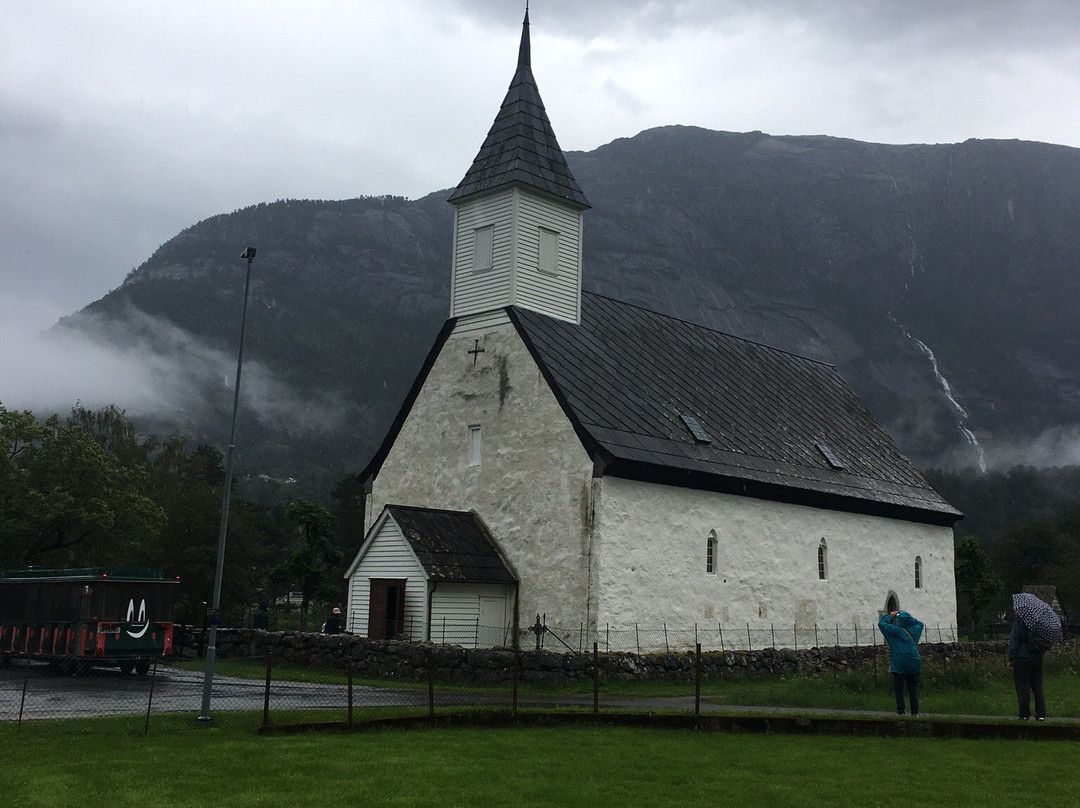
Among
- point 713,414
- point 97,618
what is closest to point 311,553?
point 713,414

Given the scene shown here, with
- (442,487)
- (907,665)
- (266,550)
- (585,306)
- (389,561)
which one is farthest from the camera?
(266,550)

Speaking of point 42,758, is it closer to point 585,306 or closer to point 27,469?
point 585,306

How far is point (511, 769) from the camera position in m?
12.6

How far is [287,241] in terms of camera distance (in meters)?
197

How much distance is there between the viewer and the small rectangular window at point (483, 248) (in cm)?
3347

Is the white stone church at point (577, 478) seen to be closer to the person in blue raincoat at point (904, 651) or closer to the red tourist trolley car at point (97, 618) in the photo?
the red tourist trolley car at point (97, 618)

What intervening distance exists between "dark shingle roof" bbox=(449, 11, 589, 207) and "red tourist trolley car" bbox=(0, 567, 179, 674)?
14811 millimetres

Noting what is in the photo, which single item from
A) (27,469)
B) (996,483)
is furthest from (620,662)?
(996,483)

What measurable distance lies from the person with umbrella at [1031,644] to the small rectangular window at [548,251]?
19885 mm

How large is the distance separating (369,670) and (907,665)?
1391 cm

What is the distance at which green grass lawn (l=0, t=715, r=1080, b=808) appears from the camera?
10977mm

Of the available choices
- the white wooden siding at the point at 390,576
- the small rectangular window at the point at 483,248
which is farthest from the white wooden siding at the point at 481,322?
the white wooden siding at the point at 390,576

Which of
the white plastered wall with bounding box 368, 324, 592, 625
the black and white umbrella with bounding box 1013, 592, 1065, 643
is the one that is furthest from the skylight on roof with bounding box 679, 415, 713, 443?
the black and white umbrella with bounding box 1013, 592, 1065, 643

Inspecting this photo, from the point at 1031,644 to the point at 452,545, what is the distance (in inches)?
645
